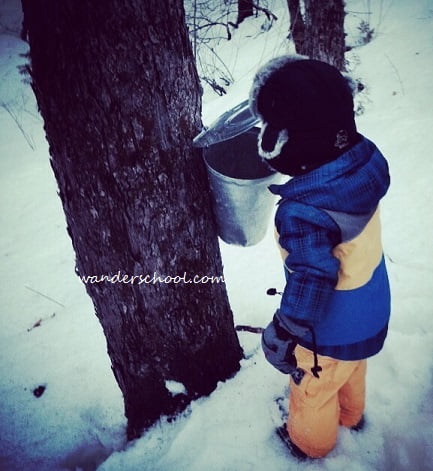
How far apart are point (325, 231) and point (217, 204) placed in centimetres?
43

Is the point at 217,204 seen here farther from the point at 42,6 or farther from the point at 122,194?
the point at 42,6

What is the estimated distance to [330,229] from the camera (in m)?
1.01

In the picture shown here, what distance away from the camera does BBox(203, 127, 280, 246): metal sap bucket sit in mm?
1116

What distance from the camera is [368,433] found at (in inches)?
60.7

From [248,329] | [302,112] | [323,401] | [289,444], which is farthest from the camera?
[248,329]

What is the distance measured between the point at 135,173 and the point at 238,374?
4.18 feet

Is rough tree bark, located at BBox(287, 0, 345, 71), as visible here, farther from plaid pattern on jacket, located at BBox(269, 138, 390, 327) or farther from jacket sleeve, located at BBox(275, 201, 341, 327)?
jacket sleeve, located at BBox(275, 201, 341, 327)

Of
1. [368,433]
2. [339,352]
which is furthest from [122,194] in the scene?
[368,433]

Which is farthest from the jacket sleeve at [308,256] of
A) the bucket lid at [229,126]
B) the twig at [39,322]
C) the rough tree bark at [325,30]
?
the rough tree bark at [325,30]

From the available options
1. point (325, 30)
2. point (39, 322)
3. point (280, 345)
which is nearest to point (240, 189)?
point (280, 345)

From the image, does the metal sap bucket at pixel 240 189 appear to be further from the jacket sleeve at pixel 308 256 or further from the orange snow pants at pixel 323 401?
the orange snow pants at pixel 323 401

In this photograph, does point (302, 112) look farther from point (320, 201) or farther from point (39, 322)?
point (39, 322)

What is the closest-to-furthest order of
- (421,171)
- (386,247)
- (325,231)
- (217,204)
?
1. (325,231)
2. (217,204)
3. (386,247)
4. (421,171)

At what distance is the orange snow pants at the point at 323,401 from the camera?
1.31 metres
